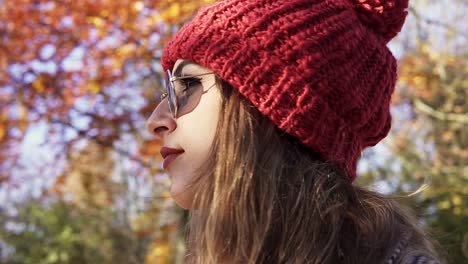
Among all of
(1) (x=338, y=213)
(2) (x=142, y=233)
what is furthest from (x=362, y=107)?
(2) (x=142, y=233)

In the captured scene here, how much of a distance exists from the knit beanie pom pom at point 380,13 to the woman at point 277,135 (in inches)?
2.9

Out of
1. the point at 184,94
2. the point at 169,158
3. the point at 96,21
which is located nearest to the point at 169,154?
the point at 169,158

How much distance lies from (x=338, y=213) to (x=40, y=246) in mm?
7871

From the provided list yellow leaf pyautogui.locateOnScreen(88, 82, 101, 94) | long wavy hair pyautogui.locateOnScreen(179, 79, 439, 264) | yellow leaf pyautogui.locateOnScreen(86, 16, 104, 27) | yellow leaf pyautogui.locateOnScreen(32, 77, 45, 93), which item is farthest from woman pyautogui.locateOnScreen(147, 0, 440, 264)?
yellow leaf pyautogui.locateOnScreen(32, 77, 45, 93)

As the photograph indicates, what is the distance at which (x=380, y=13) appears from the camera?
171cm

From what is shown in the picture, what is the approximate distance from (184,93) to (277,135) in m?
0.29

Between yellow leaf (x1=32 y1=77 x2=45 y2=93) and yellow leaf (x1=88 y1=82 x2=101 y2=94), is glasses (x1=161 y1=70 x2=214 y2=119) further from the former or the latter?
yellow leaf (x1=32 y1=77 x2=45 y2=93)

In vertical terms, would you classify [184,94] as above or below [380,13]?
below

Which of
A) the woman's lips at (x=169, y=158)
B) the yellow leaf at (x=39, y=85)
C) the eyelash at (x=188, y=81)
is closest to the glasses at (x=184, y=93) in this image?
the eyelash at (x=188, y=81)

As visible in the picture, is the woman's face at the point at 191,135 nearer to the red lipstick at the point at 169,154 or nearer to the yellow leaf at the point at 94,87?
the red lipstick at the point at 169,154

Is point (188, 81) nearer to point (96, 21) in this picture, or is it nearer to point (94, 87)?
point (96, 21)

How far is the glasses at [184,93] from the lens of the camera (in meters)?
1.60

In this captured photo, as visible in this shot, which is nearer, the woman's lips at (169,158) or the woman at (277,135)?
the woman at (277,135)

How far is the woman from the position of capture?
145 cm
